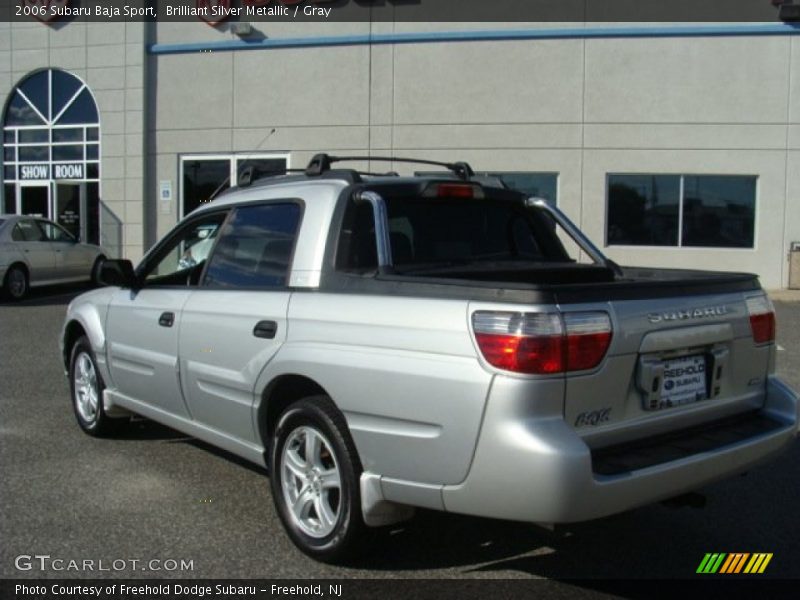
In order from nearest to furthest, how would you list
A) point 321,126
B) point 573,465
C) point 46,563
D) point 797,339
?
1. point 573,465
2. point 46,563
3. point 797,339
4. point 321,126

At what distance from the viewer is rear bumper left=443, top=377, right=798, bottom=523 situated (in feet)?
9.49

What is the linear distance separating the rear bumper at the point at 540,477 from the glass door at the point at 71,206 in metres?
21.4

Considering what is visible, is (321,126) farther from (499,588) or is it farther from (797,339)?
(499,588)

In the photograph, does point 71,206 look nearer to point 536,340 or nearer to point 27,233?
point 27,233

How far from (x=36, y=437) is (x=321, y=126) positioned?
14838 mm

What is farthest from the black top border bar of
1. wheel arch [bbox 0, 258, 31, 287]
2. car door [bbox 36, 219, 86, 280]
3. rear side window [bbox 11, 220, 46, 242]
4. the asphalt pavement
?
the asphalt pavement

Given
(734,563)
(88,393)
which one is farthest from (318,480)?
(88,393)

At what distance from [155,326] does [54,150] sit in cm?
1952

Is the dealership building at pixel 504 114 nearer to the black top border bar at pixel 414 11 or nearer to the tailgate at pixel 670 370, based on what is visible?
the black top border bar at pixel 414 11

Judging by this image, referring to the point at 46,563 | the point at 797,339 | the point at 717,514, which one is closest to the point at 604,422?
the point at 717,514

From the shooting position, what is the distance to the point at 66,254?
55.5ft

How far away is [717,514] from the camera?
4.47 meters

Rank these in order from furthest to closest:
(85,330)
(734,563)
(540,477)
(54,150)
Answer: (54,150)
(85,330)
(734,563)
(540,477)

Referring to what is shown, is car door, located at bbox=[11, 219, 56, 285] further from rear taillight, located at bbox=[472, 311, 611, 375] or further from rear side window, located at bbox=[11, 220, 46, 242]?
rear taillight, located at bbox=[472, 311, 611, 375]
